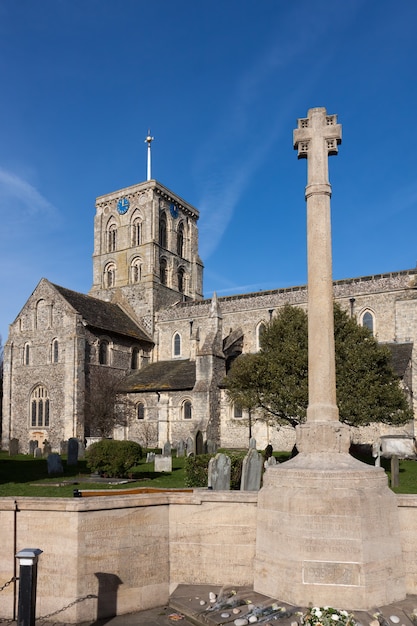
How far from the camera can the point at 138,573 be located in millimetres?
6715

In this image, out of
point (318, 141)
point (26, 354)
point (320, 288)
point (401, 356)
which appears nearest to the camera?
point (320, 288)

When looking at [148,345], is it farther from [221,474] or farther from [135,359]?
[221,474]

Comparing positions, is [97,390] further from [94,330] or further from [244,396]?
[244,396]

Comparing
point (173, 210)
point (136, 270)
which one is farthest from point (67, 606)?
point (173, 210)

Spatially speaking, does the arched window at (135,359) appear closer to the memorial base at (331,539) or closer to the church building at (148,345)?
the church building at (148,345)

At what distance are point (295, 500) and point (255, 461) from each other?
4.35 metres

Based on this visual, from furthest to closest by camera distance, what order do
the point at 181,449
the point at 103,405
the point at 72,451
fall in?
1. the point at 103,405
2. the point at 181,449
3. the point at 72,451

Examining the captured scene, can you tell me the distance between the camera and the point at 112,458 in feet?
54.4

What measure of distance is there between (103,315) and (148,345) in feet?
14.6

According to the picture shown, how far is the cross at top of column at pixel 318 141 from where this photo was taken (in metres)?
7.90

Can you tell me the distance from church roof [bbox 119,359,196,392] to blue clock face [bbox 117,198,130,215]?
15.6 meters

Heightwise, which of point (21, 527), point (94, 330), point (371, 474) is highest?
point (94, 330)

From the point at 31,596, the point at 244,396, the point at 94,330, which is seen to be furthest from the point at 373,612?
the point at 94,330

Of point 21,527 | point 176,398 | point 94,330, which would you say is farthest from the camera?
point 94,330
